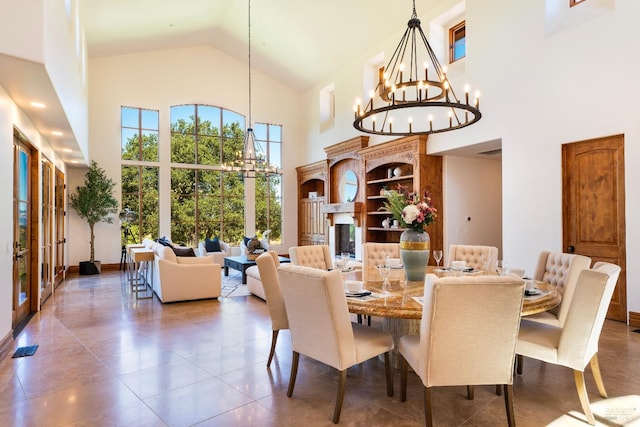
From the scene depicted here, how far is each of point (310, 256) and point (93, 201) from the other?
682 centimetres

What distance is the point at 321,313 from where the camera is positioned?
2375 mm

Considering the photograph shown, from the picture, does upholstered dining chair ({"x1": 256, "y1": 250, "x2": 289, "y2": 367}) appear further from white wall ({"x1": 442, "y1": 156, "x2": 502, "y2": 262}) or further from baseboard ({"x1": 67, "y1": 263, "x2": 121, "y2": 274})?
baseboard ({"x1": 67, "y1": 263, "x2": 121, "y2": 274})

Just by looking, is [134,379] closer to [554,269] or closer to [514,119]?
[554,269]

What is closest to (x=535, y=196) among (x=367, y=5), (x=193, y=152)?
(x=367, y=5)

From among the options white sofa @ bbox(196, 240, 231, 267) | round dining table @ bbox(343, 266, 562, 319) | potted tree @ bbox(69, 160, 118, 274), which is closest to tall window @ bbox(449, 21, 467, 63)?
round dining table @ bbox(343, 266, 562, 319)

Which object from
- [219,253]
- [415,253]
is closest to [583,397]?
[415,253]

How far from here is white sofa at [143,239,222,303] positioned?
5625 mm

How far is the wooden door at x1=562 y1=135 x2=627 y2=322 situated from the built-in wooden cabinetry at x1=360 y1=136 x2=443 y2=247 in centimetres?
222

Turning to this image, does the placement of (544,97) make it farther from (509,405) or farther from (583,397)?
(509,405)

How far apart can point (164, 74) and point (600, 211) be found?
998cm

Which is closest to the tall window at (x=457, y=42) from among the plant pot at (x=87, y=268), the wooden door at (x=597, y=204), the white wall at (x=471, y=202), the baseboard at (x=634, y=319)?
the white wall at (x=471, y=202)

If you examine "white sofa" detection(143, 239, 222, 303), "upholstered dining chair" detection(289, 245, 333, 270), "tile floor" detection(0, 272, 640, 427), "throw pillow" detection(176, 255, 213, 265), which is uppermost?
"upholstered dining chair" detection(289, 245, 333, 270)

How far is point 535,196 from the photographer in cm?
537

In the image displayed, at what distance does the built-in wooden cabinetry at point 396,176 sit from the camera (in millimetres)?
7008
